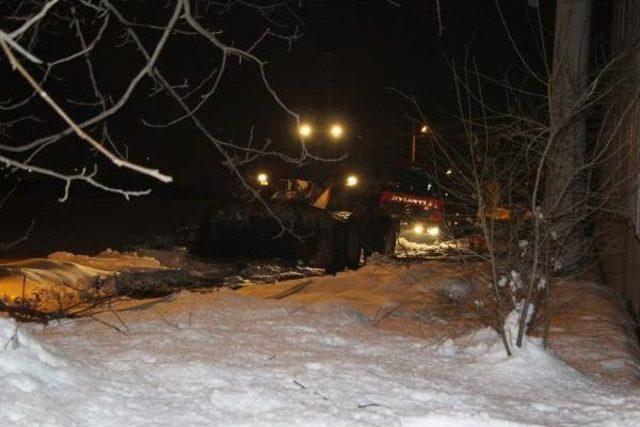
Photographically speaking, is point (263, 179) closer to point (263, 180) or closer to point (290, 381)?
point (263, 180)

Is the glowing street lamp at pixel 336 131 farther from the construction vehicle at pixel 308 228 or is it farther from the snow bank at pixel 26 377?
the snow bank at pixel 26 377

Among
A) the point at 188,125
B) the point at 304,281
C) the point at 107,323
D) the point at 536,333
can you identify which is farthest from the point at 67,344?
the point at 188,125

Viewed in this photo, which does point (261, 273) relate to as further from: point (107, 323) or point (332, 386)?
point (332, 386)

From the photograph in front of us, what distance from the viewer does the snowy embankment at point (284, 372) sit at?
13.6 feet

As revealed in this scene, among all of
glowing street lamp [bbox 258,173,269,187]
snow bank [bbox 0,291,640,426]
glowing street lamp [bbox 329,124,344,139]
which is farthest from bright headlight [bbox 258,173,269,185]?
snow bank [bbox 0,291,640,426]

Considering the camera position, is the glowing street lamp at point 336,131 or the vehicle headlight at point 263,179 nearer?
the vehicle headlight at point 263,179

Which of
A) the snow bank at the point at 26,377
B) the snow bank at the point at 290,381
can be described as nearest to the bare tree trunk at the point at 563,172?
the snow bank at the point at 290,381

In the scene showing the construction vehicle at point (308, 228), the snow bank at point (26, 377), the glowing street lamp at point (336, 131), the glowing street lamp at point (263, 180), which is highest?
the glowing street lamp at point (336, 131)

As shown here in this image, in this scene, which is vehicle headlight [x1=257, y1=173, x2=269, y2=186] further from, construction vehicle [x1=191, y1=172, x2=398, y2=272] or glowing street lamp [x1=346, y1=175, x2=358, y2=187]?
glowing street lamp [x1=346, y1=175, x2=358, y2=187]

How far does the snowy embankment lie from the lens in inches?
163

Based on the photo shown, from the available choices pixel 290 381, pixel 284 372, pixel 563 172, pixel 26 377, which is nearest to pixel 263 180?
pixel 563 172

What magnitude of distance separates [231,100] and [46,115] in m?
14.3

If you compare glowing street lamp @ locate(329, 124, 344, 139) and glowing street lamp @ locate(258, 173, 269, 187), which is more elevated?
glowing street lamp @ locate(329, 124, 344, 139)

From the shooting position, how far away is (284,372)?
5008mm
